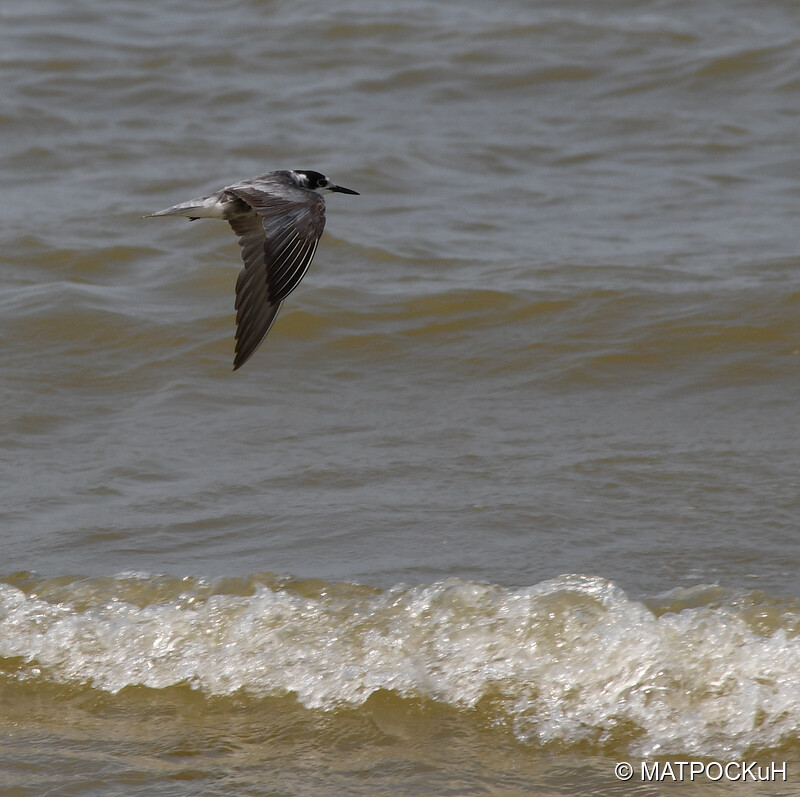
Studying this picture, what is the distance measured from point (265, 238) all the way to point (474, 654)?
5.40 feet

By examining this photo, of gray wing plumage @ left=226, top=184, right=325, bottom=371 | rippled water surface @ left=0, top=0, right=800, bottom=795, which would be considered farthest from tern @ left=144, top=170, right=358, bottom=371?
rippled water surface @ left=0, top=0, right=800, bottom=795

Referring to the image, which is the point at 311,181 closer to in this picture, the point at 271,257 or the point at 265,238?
the point at 265,238

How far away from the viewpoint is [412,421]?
6.09 meters

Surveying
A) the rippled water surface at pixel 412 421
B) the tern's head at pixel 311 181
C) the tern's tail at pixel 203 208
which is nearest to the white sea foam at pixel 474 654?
the rippled water surface at pixel 412 421

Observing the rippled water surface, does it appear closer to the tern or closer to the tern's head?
the tern

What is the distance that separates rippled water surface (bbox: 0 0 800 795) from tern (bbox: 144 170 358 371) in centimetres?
81

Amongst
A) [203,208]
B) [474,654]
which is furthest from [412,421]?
[474,654]

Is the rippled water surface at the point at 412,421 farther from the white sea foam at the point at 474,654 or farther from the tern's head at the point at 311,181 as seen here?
the tern's head at the point at 311,181

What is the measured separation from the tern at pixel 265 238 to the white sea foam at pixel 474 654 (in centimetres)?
86

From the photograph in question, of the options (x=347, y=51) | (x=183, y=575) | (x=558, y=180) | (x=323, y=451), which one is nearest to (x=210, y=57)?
(x=347, y=51)

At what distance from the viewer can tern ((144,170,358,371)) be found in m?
4.66

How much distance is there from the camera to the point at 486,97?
11016mm

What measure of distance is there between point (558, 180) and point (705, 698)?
19.1 feet

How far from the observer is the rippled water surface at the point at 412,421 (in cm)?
401
